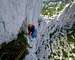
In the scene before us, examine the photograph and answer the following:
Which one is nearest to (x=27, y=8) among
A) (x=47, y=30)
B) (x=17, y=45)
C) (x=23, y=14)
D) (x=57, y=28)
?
(x=23, y=14)

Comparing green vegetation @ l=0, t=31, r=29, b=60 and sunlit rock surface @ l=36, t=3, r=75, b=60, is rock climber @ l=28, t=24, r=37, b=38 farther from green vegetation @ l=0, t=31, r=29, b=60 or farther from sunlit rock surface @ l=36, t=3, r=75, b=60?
sunlit rock surface @ l=36, t=3, r=75, b=60

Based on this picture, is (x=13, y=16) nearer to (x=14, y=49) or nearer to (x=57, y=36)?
(x=14, y=49)

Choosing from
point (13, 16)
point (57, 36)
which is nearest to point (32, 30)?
point (13, 16)

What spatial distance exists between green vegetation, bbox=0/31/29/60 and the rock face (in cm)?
2

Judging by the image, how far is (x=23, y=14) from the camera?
2.20 feet

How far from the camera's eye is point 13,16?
609 mm

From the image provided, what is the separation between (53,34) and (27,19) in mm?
452

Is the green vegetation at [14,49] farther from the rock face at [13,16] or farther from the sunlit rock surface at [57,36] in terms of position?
the sunlit rock surface at [57,36]

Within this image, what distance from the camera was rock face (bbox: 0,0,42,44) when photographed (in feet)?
1.85

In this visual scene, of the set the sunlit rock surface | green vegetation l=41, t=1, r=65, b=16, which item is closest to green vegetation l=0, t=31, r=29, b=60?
the sunlit rock surface

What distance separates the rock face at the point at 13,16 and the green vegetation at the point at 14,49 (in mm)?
19

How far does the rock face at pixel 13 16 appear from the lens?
0.56m

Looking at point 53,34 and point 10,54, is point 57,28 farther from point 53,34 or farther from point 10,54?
point 10,54

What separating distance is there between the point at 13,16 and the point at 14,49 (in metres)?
0.11
